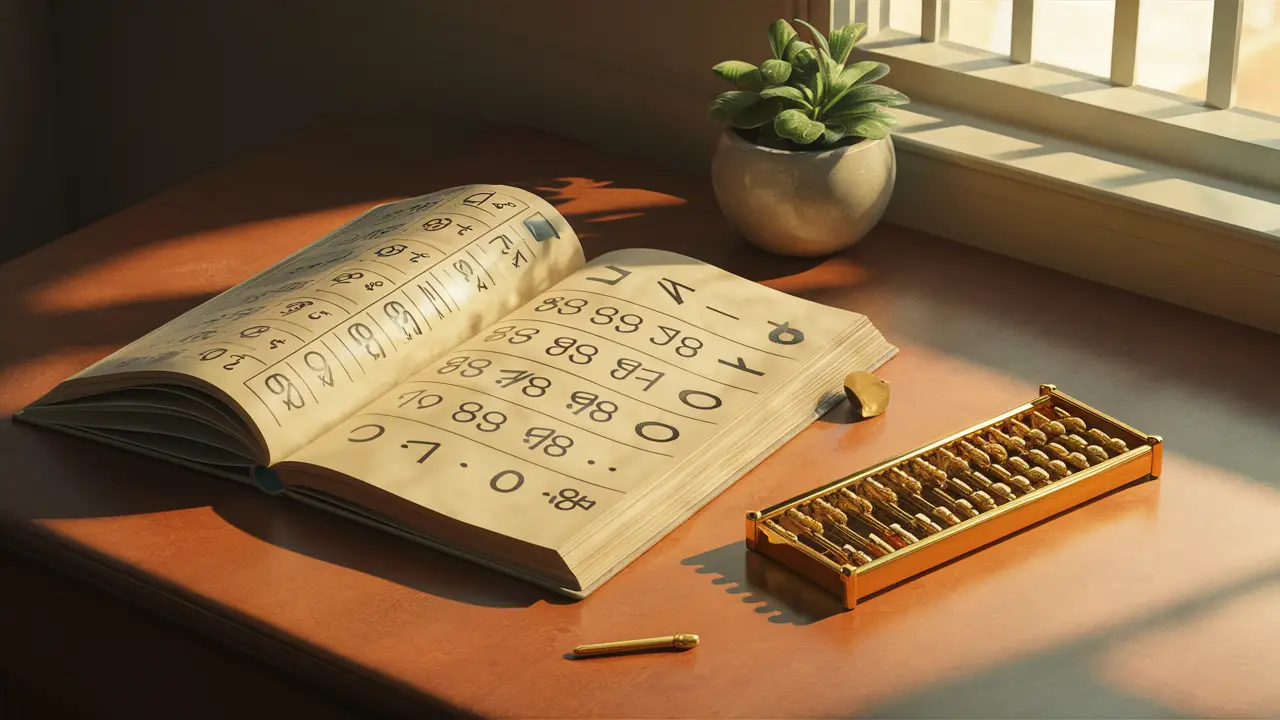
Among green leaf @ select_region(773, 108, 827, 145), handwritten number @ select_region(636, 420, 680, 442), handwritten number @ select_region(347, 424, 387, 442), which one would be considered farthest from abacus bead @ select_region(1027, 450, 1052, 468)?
handwritten number @ select_region(347, 424, 387, 442)

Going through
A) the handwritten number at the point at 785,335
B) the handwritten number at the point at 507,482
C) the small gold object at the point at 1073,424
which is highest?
the handwritten number at the point at 785,335

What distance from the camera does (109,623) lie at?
0.99 m

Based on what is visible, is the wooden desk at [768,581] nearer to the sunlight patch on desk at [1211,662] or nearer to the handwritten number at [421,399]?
the sunlight patch on desk at [1211,662]

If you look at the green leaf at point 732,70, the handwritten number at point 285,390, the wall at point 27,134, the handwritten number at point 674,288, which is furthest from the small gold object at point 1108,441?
the wall at point 27,134

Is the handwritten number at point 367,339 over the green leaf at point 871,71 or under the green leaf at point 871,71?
under

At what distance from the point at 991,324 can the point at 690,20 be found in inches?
19.8

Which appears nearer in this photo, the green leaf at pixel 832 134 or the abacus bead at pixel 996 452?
the abacus bead at pixel 996 452

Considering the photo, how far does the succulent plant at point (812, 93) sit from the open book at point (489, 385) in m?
0.15

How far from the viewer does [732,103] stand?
1221mm

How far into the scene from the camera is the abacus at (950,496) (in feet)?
2.91

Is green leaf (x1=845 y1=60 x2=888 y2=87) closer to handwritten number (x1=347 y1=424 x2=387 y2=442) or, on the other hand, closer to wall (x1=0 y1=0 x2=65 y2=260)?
handwritten number (x1=347 y1=424 x2=387 y2=442)

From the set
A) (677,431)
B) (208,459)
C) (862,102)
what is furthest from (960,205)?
(208,459)

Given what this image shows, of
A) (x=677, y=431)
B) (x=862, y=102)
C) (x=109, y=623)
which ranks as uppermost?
(x=862, y=102)

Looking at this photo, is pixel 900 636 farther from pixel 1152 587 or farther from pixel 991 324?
pixel 991 324
